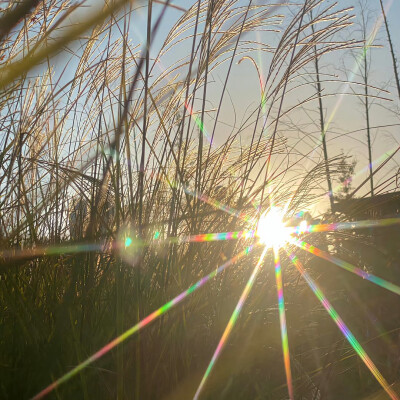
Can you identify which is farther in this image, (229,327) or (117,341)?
(229,327)

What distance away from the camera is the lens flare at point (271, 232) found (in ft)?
5.39

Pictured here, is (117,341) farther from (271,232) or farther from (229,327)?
(271,232)

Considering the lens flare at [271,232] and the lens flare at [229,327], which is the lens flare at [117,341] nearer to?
the lens flare at [229,327]

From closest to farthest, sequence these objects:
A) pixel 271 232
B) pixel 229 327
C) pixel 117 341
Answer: pixel 117 341 → pixel 229 327 → pixel 271 232

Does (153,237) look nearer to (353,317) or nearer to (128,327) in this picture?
(128,327)

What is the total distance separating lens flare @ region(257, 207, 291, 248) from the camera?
5.39 feet

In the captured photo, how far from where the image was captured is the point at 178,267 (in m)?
1.06

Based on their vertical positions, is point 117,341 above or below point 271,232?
below

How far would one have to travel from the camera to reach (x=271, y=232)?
5.51 feet

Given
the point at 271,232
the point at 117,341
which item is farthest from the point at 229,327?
the point at 271,232

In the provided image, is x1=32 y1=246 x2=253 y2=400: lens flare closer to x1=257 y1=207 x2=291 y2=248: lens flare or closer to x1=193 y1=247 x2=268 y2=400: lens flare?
x1=193 y1=247 x2=268 y2=400: lens flare

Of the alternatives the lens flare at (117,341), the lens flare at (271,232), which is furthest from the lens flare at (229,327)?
the lens flare at (271,232)

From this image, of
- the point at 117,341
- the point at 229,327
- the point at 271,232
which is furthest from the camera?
the point at 271,232

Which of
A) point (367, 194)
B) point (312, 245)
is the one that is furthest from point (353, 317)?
point (367, 194)
